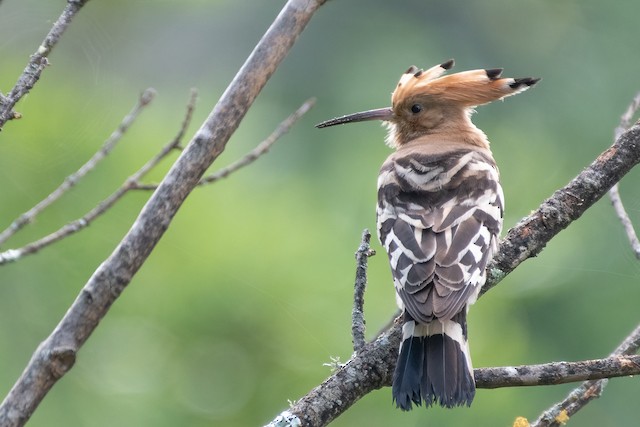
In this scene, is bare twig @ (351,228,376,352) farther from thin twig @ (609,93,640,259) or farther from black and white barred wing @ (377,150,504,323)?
thin twig @ (609,93,640,259)

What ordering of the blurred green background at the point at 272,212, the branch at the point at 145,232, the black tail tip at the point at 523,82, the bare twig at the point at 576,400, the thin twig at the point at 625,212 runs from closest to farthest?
the branch at the point at 145,232
the bare twig at the point at 576,400
the thin twig at the point at 625,212
the black tail tip at the point at 523,82
the blurred green background at the point at 272,212

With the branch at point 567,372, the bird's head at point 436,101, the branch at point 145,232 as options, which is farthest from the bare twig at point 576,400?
the bird's head at point 436,101

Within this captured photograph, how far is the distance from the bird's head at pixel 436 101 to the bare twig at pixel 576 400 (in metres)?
1.14

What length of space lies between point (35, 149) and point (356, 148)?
180cm

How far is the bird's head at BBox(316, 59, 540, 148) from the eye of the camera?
265 centimetres

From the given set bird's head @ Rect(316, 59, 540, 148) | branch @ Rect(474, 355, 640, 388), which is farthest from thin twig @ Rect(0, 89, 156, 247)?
bird's head @ Rect(316, 59, 540, 148)

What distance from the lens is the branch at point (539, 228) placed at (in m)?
1.64

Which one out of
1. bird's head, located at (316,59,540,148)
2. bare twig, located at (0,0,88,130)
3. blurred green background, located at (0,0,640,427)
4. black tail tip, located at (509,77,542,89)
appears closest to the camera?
bare twig, located at (0,0,88,130)

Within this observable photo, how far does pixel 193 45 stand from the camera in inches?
263

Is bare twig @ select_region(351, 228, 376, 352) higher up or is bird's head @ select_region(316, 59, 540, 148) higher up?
bird's head @ select_region(316, 59, 540, 148)

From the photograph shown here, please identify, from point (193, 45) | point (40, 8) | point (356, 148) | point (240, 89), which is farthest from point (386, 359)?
point (193, 45)

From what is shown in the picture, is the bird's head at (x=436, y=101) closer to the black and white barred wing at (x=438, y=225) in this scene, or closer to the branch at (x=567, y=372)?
the black and white barred wing at (x=438, y=225)

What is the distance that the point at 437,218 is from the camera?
2092mm

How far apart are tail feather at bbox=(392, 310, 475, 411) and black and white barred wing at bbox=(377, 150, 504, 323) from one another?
39 millimetres
